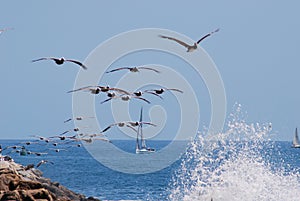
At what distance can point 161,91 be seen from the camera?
74.9 ft

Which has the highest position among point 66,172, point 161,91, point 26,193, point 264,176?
point 66,172

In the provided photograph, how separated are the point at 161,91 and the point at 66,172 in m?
70.4

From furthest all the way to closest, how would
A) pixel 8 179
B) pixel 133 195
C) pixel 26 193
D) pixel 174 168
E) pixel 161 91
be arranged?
pixel 174 168, pixel 133 195, pixel 8 179, pixel 26 193, pixel 161 91

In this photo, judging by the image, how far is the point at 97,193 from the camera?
63.6m

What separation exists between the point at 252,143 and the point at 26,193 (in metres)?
17.3

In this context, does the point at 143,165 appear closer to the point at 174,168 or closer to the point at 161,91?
the point at 174,168

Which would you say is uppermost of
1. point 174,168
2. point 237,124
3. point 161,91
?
point 174,168

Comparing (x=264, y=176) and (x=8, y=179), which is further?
(x=264, y=176)

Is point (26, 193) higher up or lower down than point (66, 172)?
lower down

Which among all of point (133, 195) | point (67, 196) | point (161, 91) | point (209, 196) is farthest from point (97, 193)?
point (161, 91)

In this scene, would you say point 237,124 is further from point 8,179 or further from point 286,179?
point 8,179

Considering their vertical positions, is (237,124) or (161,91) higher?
(237,124)

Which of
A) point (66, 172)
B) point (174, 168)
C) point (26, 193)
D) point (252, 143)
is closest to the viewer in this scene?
point (26, 193)

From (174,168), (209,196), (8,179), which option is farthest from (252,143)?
(174,168)
